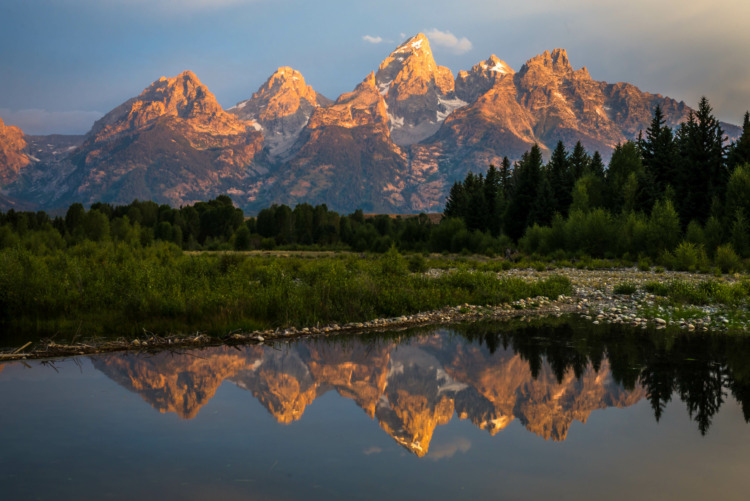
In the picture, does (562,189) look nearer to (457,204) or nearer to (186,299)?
(457,204)

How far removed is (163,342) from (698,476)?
13098mm

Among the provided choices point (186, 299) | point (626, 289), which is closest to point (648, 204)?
point (626, 289)

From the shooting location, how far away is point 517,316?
21875 millimetres

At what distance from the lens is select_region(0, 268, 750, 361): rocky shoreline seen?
15.2 m

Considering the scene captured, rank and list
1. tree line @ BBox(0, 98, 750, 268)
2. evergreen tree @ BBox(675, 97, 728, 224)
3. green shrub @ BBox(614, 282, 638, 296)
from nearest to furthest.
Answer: green shrub @ BBox(614, 282, 638, 296), tree line @ BBox(0, 98, 750, 268), evergreen tree @ BBox(675, 97, 728, 224)

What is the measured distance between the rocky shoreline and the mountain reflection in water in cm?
91

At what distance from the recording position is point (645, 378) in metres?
12.9

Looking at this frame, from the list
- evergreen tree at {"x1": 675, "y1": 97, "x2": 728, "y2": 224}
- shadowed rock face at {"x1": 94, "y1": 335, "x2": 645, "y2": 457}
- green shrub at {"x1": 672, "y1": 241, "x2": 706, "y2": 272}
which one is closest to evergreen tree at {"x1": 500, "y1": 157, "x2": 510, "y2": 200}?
evergreen tree at {"x1": 675, "y1": 97, "x2": 728, "y2": 224}

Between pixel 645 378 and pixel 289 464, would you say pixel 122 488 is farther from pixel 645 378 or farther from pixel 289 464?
pixel 645 378

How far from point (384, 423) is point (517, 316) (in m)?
12.8

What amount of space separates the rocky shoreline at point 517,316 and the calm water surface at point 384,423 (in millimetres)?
923

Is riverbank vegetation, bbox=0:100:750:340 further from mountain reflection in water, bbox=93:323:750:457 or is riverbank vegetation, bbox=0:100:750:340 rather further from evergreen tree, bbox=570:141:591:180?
mountain reflection in water, bbox=93:323:750:457

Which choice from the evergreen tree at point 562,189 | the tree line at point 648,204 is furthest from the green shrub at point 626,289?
the evergreen tree at point 562,189

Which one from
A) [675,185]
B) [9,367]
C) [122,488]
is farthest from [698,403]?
[675,185]
